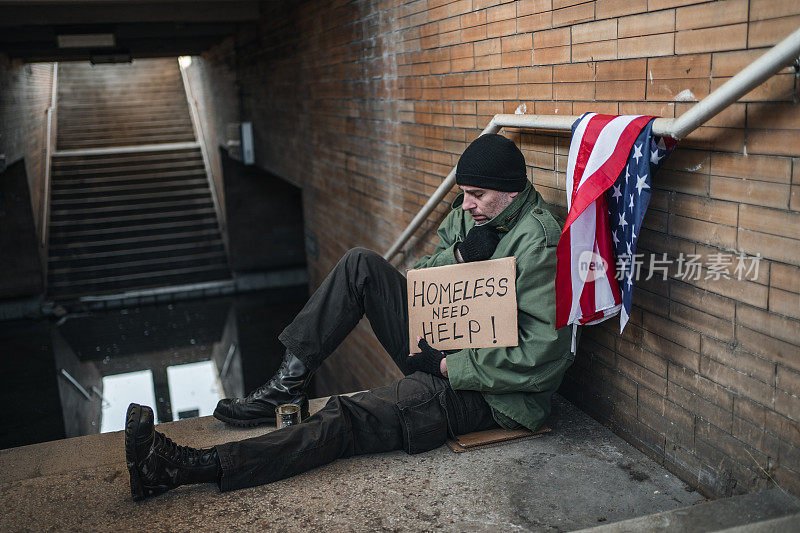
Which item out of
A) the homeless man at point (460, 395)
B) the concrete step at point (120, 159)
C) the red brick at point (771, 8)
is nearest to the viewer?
the red brick at point (771, 8)

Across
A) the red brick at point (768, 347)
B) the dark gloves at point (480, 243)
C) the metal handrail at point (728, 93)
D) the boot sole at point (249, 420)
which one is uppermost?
the metal handrail at point (728, 93)

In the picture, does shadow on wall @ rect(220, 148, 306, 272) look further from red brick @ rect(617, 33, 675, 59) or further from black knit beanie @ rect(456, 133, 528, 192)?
red brick @ rect(617, 33, 675, 59)

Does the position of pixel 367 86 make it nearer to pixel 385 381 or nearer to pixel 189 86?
pixel 385 381

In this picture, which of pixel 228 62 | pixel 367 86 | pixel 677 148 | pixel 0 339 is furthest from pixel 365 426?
pixel 228 62

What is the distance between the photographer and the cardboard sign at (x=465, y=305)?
2703 mm

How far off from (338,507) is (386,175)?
126 inches

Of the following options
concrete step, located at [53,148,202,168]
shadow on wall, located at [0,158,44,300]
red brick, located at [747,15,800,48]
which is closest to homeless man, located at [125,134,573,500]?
red brick, located at [747,15,800,48]

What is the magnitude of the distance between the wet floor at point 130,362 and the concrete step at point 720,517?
5.19 m

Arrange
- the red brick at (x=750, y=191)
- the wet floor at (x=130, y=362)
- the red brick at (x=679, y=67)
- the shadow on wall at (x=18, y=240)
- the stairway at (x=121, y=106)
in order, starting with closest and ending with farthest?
the red brick at (x=750, y=191) → the red brick at (x=679, y=67) → the wet floor at (x=130, y=362) → the shadow on wall at (x=18, y=240) → the stairway at (x=121, y=106)

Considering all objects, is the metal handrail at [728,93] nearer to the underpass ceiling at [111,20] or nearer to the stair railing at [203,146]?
the underpass ceiling at [111,20]

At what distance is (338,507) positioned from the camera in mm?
2389

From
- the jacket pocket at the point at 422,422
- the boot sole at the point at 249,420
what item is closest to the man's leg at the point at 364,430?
the jacket pocket at the point at 422,422

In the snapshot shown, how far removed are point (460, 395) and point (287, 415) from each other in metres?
0.75

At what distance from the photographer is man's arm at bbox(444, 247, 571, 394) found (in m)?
2.62
